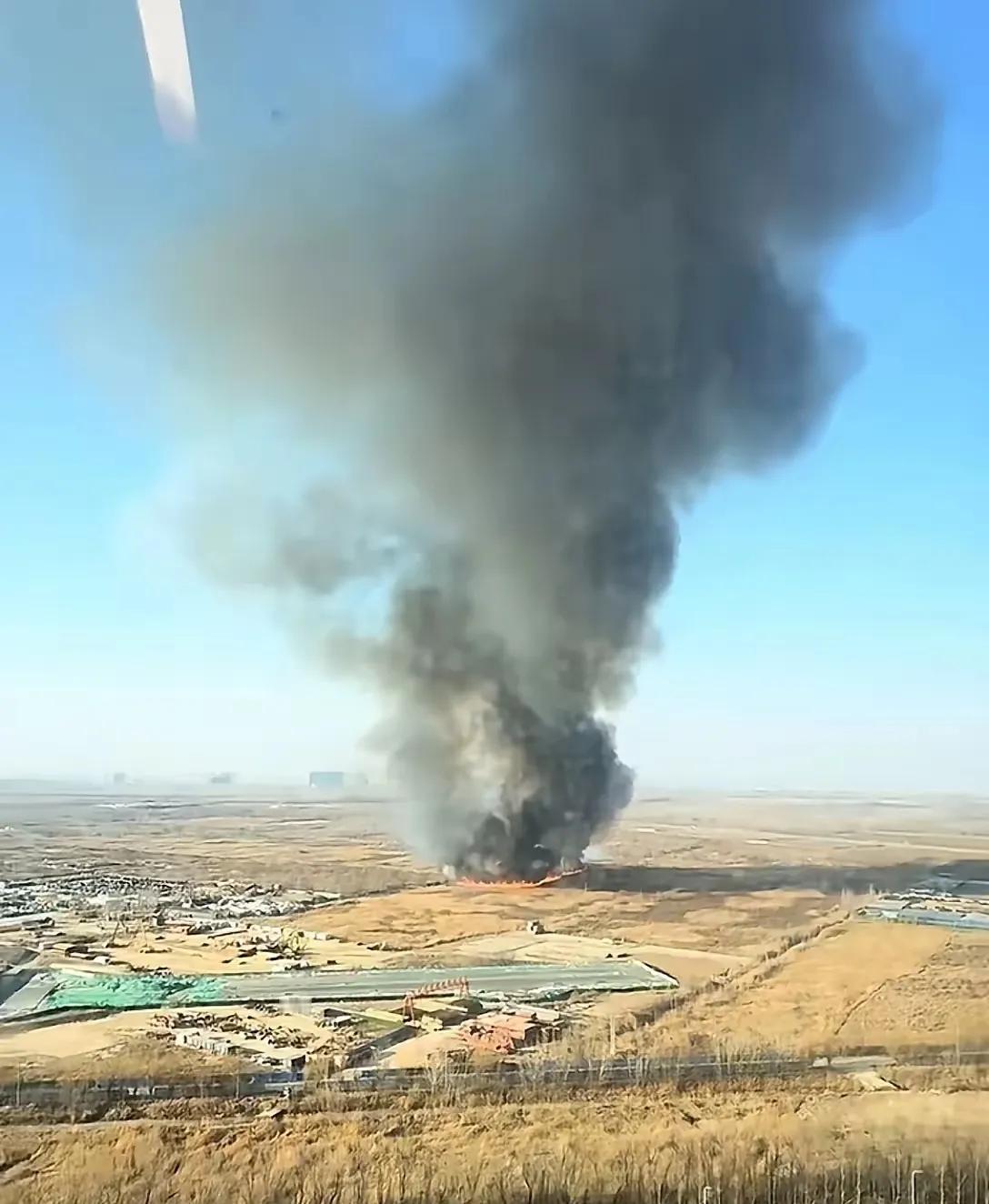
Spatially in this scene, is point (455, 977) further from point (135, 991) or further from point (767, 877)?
point (767, 877)

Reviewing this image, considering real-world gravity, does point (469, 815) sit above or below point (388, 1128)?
above

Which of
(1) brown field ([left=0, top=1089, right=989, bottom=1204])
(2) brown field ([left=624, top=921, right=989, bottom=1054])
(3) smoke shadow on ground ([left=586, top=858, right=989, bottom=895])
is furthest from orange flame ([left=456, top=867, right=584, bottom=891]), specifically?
(1) brown field ([left=0, top=1089, right=989, bottom=1204])

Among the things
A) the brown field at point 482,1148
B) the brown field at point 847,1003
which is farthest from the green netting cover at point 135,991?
the brown field at point 847,1003

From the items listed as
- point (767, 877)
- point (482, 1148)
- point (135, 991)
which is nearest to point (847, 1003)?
point (482, 1148)

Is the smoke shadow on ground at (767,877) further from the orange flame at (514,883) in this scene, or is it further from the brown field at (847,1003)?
the brown field at (847,1003)

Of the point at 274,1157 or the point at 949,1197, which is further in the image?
the point at 274,1157

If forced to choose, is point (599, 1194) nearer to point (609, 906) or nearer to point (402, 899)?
point (609, 906)

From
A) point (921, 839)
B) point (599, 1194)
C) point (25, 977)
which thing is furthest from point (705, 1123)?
point (921, 839)
